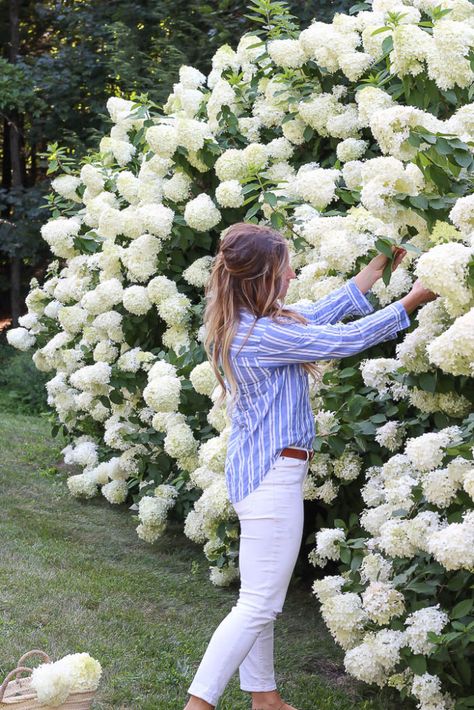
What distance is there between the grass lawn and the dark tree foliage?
4866mm

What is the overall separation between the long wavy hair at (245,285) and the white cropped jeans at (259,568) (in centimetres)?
33

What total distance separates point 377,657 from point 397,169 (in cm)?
161

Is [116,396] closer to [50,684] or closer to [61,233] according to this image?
[61,233]

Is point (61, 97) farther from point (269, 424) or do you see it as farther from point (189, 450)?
point (269, 424)

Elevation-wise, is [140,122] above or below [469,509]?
below

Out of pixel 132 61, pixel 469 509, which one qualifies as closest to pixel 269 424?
pixel 469 509

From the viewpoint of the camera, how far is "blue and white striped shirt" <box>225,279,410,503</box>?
3152mm

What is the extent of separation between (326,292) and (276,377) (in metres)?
0.92

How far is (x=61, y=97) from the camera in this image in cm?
1275

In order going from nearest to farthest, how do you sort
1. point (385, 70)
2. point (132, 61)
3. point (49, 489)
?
point (385, 70) → point (49, 489) → point (132, 61)

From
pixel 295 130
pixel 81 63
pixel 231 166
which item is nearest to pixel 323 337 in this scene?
pixel 231 166

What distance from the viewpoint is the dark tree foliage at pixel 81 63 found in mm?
10352

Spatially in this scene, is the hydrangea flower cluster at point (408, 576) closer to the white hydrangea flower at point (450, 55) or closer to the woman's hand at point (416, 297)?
the woman's hand at point (416, 297)

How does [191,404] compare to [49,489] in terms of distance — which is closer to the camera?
[191,404]
